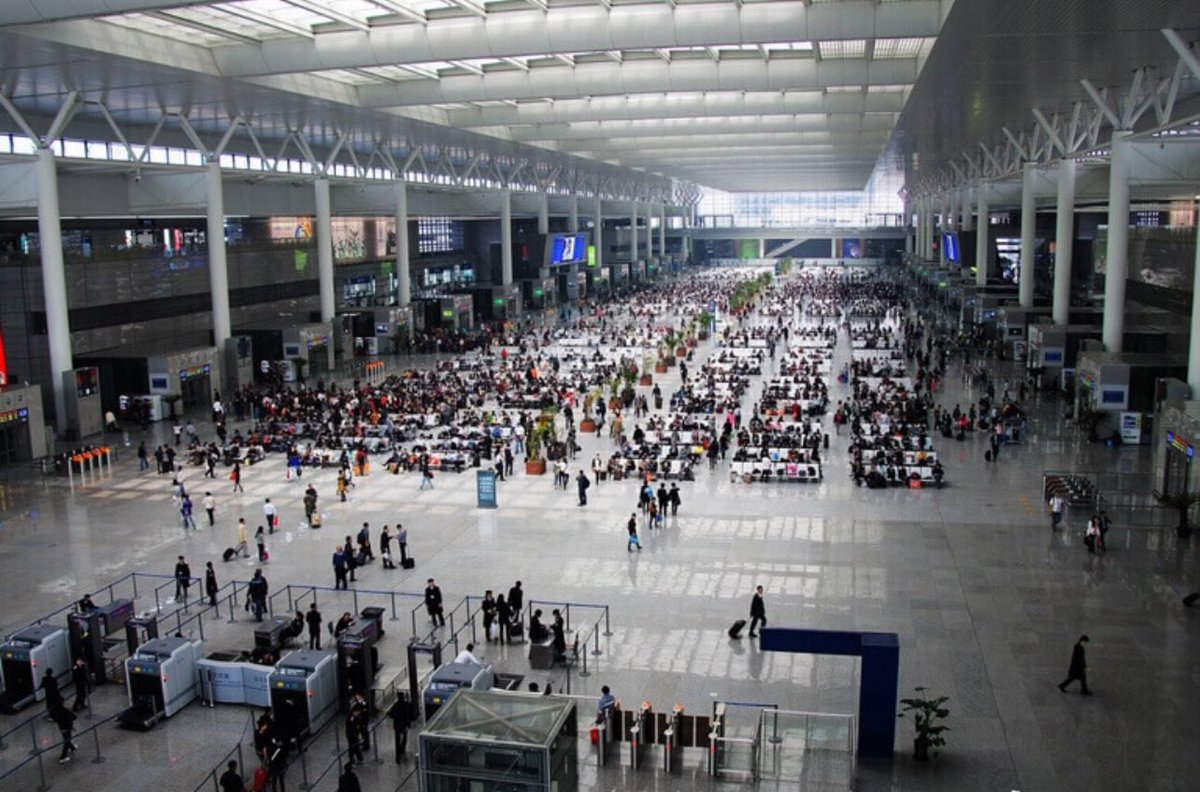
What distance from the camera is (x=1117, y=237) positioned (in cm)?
2842

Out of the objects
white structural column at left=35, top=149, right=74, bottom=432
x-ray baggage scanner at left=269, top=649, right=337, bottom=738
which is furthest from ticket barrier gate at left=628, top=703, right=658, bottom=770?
white structural column at left=35, top=149, right=74, bottom=432

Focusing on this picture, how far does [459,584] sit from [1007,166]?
3839 centimetres

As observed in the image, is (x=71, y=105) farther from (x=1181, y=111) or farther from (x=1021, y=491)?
(x=1181, y=111)

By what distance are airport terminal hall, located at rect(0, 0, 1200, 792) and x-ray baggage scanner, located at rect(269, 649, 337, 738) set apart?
53mm

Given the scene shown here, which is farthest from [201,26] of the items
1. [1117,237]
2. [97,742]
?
[1117,237]

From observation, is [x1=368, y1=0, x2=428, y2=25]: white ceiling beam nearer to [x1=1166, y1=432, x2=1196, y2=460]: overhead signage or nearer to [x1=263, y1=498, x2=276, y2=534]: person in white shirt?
[x1=263, y1=498, x2=276, y2=534]: person in white shirt

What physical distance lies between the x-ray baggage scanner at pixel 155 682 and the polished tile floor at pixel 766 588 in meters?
0.23

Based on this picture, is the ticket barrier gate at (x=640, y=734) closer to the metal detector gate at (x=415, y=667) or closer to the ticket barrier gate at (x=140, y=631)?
the metal detector gate at (x=415, y=667)

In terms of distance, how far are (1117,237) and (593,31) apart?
52.3 feet

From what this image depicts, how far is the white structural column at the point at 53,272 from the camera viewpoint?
28.8 metres

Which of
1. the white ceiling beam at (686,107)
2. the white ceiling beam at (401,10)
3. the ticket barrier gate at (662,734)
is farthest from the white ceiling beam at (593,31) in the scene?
the ticket barrier gate at (662,734)

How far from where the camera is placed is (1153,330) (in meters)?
36.8

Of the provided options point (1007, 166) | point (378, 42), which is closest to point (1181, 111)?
point (1007, 166)

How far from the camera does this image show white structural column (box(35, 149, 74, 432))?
28844 millimetres
